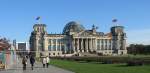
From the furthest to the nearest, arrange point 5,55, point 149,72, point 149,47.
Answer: point 149,47
point 5,55
point 149,72

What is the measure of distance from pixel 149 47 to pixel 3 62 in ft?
503

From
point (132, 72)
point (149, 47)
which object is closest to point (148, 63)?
point (132, 72)

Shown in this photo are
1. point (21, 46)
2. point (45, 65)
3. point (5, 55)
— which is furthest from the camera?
point (21, 46)

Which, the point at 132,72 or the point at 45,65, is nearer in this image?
the point at 132,72

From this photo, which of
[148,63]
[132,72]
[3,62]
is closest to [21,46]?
[3,62]

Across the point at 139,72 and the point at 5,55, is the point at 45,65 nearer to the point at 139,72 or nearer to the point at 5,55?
the point at 5,55

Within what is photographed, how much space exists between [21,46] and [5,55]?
3146cm

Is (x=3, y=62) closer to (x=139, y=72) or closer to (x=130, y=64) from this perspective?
(x=130, y=64)

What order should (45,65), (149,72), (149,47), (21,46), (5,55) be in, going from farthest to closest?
(149,47)
(21,46)
(45,65)
(5,55)
(149,72)

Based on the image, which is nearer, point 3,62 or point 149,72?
point 149,72

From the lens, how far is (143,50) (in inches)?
7790

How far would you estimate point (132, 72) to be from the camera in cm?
3266

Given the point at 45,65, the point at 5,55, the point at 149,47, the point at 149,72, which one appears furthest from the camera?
the point at 149,47

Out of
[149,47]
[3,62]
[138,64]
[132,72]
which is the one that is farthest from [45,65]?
[149,47]
